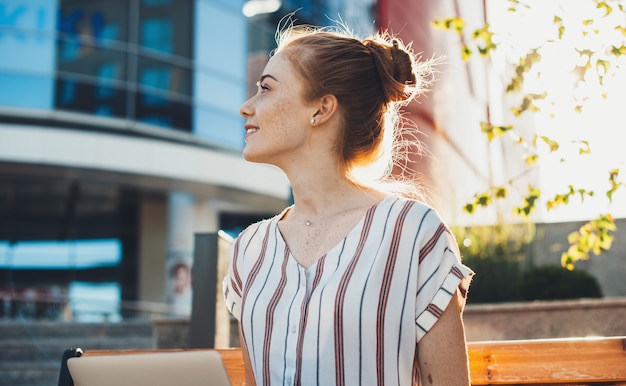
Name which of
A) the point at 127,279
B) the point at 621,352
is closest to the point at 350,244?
the point at 621,352

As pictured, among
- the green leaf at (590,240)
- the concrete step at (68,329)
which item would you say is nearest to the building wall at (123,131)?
the concrete step at (68,329)

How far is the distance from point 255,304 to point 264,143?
0.43 metres

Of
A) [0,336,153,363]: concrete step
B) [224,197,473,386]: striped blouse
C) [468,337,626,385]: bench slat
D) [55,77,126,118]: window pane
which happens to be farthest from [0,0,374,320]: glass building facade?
[224,197,473,386]: striped blouse

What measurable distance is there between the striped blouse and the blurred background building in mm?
9745

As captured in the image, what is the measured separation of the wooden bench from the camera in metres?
2.33

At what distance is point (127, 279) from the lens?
1998 cm

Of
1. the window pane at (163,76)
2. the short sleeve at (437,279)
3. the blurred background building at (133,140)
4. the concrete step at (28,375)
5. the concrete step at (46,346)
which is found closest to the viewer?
the short sleeve at (437,279)

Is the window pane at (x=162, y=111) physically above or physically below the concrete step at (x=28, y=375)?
above

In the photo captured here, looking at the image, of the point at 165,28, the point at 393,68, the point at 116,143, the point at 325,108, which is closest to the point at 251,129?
the point at 325,108

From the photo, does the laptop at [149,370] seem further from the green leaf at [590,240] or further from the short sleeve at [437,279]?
the green leaf at [590,240]

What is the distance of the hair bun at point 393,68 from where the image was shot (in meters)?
2.30

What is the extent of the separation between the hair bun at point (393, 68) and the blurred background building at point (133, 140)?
9512 millimetres

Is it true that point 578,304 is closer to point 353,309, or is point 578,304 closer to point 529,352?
point 529,352

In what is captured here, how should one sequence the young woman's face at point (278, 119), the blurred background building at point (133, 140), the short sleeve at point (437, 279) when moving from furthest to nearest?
the blurred background building at point (133, 140)
the young woman's face at point (278, 119)
the short sleeve at point (437, 279)
